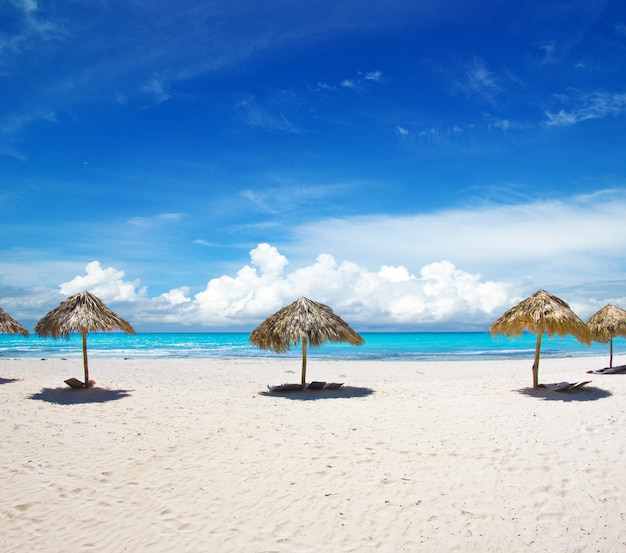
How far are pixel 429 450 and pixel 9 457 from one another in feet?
18.6

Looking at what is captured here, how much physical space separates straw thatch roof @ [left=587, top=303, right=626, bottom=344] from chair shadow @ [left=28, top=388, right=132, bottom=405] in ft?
46.8

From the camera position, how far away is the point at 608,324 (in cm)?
1409

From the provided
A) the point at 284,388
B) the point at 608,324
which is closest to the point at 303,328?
the point at 284,388

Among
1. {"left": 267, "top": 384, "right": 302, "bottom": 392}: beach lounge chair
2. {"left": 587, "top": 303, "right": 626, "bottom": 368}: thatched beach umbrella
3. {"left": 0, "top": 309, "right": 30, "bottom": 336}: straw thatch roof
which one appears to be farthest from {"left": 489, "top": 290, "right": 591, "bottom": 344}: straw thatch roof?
{"left": 0, "top": 309, "right": 30, "bottom": 336}: straw thatch roof

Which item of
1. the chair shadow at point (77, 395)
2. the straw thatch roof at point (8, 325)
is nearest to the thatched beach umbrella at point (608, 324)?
the chair shadow at point (77, 395)

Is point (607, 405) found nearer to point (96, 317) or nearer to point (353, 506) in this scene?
point (353, 506)

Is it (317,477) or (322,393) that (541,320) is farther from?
(317,477)

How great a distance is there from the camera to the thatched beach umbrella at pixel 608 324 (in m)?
14.0

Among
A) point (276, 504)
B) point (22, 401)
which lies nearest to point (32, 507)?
point (276, 504)

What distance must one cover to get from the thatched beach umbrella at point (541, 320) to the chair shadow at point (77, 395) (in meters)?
9.29

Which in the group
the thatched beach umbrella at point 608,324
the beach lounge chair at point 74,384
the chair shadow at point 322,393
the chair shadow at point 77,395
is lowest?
the chair shadow at point 322,393

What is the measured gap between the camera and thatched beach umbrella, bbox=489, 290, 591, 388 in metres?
9.77

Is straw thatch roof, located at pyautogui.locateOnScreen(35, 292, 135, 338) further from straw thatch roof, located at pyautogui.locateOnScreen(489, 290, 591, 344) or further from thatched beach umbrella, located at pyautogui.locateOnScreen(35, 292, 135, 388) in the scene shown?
straw thatch roof, located at pyautogui.locateOnScreen(489, 290, 591, 344)

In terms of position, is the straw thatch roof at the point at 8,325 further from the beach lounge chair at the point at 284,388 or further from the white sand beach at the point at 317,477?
the beach lounge chair at the point at 284,388
